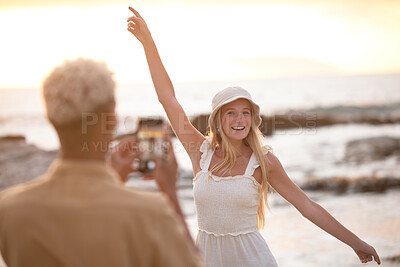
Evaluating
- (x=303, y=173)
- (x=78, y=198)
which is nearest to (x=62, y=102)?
(x=78, y=198)

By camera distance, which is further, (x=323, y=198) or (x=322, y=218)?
(x=323, y=198)

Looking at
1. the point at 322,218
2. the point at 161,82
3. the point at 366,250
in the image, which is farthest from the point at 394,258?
the point at 161,82

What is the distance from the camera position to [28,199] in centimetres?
165

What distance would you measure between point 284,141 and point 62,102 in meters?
21.5

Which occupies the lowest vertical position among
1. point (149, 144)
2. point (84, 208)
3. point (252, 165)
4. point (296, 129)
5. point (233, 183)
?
point (296, 129)

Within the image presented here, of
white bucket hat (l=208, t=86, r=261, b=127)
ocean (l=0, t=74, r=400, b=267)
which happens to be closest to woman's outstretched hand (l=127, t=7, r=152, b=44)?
white bucket hat (l=208, t=86, r=261, b=127)

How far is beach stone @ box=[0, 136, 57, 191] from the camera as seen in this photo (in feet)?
40.3

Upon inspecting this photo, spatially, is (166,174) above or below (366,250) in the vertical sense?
above

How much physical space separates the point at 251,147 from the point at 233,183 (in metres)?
0.33

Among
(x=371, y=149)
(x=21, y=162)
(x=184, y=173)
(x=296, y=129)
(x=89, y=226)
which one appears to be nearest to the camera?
(x=89, y=226)

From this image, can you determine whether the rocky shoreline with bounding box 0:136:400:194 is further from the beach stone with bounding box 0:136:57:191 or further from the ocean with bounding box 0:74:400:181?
the ocean with bounding box 0:74:400:181

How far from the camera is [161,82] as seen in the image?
380 centimetres

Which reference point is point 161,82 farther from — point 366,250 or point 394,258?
point 394,258

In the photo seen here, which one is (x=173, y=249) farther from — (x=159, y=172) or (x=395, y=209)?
(x=395, y=209)
